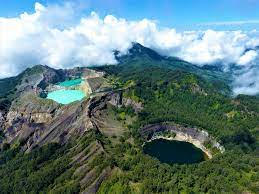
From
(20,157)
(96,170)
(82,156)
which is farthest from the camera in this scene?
(20,157)

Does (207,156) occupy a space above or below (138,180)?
below

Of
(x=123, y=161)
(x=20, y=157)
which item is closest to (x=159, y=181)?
(x=123, y=161)

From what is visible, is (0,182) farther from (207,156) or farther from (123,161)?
(207,156)

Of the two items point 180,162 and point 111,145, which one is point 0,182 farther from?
point 180,162

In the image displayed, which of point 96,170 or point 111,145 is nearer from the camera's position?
point 96,170

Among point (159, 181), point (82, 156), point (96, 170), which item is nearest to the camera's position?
point (159, 181)


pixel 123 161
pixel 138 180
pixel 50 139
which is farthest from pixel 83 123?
pixel 138 180

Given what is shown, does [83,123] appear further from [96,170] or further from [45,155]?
[96,170]

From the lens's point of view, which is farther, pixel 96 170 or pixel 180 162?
pixel 180 162

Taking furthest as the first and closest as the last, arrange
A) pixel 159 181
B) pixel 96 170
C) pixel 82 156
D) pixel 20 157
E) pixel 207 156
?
1. pixel 207 156
2. pixel 20 157
3. pixel 82 156
4. pixel 96 170
5. pixel 159 181
